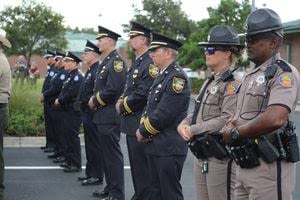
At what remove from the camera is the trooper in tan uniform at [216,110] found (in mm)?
4086

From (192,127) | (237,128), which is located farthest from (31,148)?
(237,128)

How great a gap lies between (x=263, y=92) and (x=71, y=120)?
573cm

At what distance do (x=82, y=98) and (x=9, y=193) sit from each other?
5.56 feet

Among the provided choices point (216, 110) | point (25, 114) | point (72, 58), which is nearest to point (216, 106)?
point (216, 110)

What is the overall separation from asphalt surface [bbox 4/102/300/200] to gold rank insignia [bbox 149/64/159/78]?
191 centimetres

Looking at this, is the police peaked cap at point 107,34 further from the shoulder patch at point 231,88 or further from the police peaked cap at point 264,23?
the police peaked cap at point 264,23

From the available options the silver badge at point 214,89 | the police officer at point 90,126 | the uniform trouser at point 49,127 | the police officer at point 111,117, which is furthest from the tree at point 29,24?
the silver badge at point 214,89

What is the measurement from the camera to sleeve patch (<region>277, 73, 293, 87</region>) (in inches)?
124

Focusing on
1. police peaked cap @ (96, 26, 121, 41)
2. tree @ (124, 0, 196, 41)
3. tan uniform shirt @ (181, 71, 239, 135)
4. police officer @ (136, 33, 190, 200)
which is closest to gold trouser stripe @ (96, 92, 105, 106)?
police peaked cap @ (96, 26, 121, 41)

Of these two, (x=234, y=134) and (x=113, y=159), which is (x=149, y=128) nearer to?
(x=113, y=159)

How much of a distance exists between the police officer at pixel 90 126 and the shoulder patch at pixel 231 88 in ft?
11.5

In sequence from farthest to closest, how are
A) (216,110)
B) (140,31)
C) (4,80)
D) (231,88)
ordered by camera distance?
(4,80), (140,31), (216,110), (231,88)

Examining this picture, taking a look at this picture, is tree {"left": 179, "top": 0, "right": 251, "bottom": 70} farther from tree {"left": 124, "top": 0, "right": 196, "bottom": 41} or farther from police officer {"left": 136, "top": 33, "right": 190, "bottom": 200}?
police officer {"left": 136, "top": 33, "right": 190, "bottom": 200}

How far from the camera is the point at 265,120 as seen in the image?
3070 millimetres
